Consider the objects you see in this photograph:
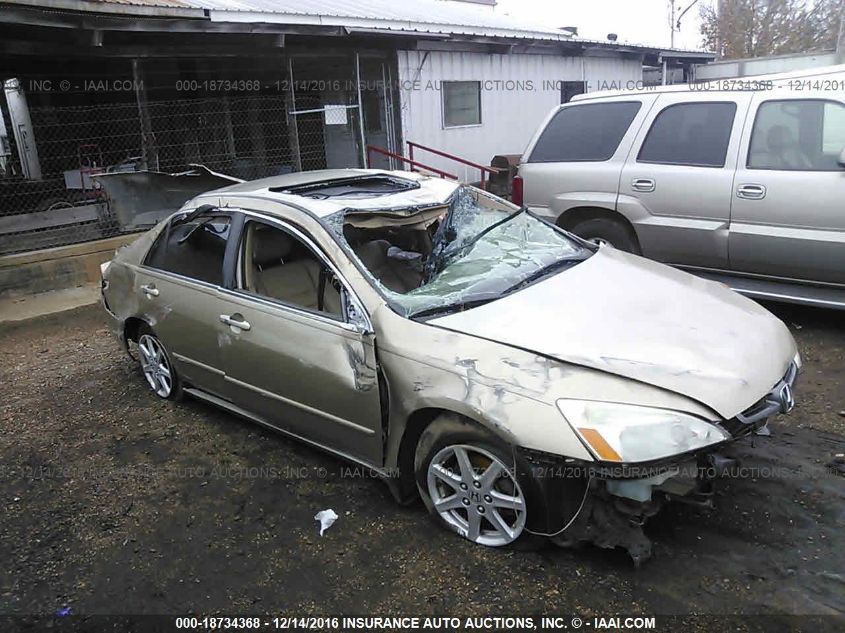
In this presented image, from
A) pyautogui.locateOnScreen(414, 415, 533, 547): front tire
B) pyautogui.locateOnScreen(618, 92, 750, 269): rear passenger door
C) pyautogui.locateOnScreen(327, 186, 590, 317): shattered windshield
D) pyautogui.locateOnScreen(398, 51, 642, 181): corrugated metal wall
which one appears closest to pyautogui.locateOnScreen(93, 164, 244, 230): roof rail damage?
pyautogui.locateOnScreen(327, 186, 590, 317): shattered windshield

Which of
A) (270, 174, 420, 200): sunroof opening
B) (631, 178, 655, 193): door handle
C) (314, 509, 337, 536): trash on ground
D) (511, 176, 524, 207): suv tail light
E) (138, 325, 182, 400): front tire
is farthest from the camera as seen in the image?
(511, 176, 524, 207): suv tail light

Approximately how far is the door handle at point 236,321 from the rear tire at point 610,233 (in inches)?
131

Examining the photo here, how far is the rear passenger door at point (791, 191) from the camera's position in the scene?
15.8 feet

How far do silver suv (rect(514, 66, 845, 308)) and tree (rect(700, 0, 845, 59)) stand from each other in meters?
37.0

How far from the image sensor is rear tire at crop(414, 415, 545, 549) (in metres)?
2.76

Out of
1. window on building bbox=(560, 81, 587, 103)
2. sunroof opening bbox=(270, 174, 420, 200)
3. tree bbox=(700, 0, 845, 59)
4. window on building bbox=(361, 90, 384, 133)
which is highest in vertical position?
tree bbox=(700, 0, 845, 59)

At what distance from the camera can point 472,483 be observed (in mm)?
2902

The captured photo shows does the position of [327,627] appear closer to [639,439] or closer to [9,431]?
[639,439]

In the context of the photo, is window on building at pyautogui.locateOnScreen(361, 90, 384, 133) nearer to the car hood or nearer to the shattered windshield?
the shattered windshield

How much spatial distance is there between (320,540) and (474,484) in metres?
0.83

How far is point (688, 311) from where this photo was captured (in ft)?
10.7

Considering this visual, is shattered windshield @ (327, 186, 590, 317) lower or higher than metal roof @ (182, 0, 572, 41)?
lower

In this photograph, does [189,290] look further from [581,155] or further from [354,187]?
[581,155]

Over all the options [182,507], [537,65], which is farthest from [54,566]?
[537,65]
